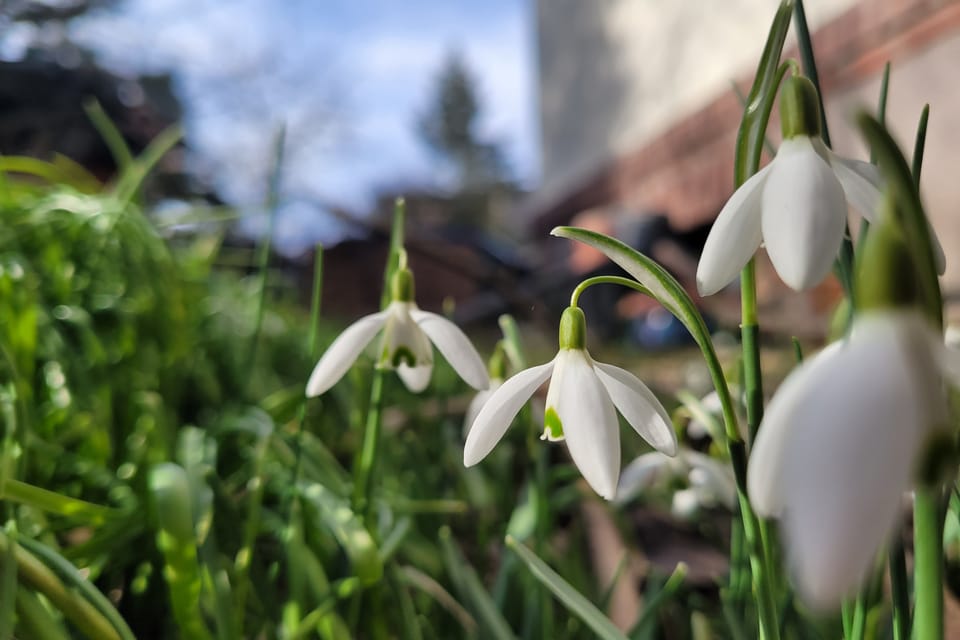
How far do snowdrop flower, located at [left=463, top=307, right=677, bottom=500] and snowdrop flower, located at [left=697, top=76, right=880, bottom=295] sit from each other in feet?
0.20

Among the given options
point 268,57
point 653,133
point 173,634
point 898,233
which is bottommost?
point 173,634

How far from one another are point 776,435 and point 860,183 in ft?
0.42

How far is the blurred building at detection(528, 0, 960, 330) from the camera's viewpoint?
1.78m

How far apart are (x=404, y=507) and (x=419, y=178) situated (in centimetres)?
2079

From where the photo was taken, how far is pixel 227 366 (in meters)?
1.06

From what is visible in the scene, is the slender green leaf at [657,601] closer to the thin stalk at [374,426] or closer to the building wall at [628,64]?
the thin stalk at [374,426]

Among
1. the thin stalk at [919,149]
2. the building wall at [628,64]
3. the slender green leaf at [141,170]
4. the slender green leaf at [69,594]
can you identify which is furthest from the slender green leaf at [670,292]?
the building wall at [628,64]

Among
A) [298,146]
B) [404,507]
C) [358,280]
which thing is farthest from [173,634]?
[298,146]

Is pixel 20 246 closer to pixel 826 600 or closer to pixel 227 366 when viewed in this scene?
pixel 227 366

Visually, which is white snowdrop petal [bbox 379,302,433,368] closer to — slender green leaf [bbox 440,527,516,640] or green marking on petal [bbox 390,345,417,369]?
green marking on petal [bbox 390,345,417,369]

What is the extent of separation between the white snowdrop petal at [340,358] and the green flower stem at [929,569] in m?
0.27

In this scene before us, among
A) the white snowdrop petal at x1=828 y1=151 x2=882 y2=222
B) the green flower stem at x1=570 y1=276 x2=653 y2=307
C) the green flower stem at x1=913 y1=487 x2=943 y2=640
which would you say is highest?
the white snowdrop petal at x1=828 y1=151 x2=882 y2=222

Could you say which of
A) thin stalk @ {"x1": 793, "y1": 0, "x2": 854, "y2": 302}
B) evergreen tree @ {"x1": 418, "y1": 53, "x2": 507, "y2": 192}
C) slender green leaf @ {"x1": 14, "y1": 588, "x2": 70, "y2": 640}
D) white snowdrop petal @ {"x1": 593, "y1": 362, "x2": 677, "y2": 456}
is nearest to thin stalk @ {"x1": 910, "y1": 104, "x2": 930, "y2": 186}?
thin stalk @ {"x1": 793, "y1": 0, "x2": 854, "y2": 302}

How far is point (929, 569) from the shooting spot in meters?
0.20
